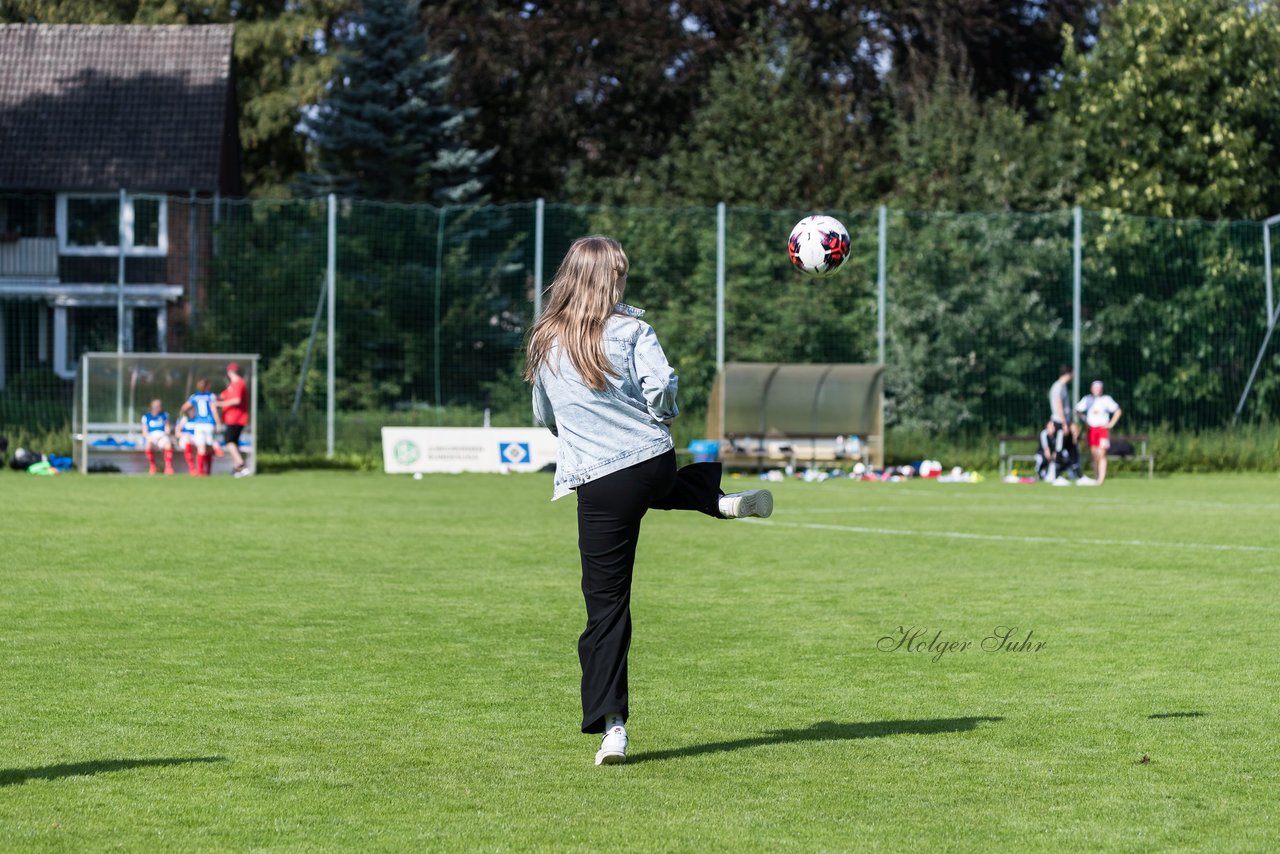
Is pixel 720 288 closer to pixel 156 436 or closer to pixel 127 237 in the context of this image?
pixel 156 436

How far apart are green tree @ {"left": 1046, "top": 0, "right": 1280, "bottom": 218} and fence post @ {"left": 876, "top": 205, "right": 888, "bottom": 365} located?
22.5ft

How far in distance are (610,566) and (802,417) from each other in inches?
922

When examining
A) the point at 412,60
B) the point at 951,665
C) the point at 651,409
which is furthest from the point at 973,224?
the point at 651,409

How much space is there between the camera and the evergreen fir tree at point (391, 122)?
4088 cm

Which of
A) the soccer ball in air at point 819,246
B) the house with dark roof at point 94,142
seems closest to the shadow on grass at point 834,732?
the soccer ball in air at point 819,246

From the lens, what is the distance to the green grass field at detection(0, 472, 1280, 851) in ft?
18.7

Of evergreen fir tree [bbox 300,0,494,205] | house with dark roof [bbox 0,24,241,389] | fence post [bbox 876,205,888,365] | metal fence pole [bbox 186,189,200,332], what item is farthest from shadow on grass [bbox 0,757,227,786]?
evergreen fir tree [bbox 300,0,494,205]

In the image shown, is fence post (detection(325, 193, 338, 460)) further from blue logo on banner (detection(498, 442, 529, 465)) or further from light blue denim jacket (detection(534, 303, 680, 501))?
light blue denim jacket (detection(534, 303, 680, 501))

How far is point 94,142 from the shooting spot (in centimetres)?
4338

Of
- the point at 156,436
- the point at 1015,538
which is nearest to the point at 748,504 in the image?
the point at 1015,538

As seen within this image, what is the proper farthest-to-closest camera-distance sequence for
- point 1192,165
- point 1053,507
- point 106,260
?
1. point 106,260
2. point 1192,165
3. point 1053,507

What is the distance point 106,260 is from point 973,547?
93.7ft

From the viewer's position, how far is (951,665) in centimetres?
904

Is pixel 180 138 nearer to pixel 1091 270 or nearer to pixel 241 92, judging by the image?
pixel 241 92
